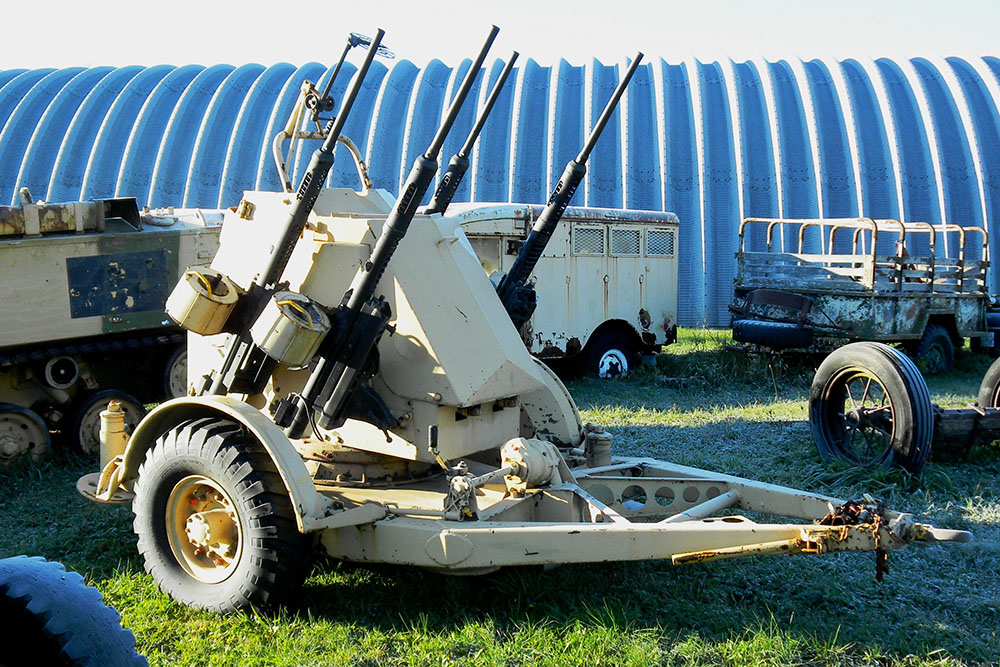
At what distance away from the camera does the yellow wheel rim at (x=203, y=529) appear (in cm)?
493

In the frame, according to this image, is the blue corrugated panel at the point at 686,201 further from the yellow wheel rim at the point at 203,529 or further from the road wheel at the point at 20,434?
the yellow wheel rim at the point at 203,529

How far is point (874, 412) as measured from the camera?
7.41 meters

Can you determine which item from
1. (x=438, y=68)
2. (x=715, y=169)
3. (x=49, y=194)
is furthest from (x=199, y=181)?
(x=715, y=169)

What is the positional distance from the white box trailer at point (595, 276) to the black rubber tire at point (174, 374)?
373 cm

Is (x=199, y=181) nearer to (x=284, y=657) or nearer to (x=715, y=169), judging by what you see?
(x=715, y=169)

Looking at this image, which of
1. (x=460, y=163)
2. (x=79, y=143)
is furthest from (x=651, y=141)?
(x=460, y=163)

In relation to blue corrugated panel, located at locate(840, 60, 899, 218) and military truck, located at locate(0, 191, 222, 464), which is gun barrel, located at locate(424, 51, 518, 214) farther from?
blue corrugated panel, located at locate(840, 60, 899, 218)

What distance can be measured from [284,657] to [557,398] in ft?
7.71

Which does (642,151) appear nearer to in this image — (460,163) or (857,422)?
(857,422)

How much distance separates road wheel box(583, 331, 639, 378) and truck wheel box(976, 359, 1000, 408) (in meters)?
5.65

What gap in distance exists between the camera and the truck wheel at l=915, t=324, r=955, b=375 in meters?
14.0

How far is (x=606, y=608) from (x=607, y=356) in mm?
8893

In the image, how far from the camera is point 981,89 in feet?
60.4

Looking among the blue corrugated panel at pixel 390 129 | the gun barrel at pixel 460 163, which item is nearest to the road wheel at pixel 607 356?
Answer: the blue corrugated panel at pixel 390 129
